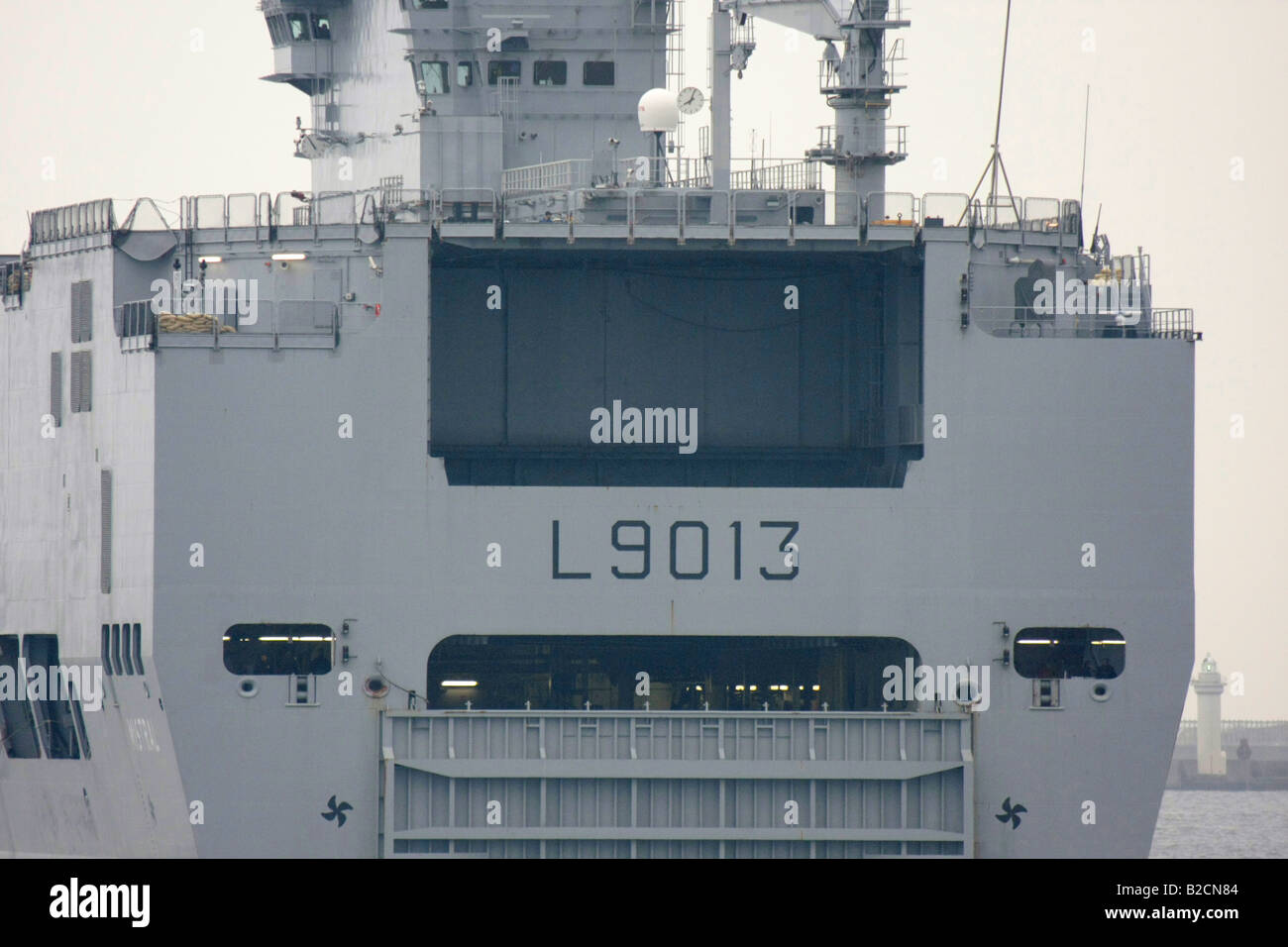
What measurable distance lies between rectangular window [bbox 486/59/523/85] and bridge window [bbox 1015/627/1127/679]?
15.5 meters

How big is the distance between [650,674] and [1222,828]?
3645 inches

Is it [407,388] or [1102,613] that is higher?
[407,388]

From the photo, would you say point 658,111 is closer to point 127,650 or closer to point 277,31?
point 277,31

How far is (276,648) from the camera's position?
4288 centimetres

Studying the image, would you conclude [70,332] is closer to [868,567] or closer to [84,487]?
Answer: [84,487]

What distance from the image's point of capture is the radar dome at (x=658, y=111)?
1849 inches

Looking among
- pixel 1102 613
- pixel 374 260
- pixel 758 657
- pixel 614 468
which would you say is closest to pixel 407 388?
pixel 374 260

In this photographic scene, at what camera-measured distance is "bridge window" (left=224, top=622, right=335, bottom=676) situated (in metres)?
42.8

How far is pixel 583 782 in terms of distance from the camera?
42.0m

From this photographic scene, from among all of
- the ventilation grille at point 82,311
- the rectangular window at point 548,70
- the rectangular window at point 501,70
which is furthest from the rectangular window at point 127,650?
the rectangular window at point 548,70

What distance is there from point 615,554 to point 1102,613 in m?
8.03
